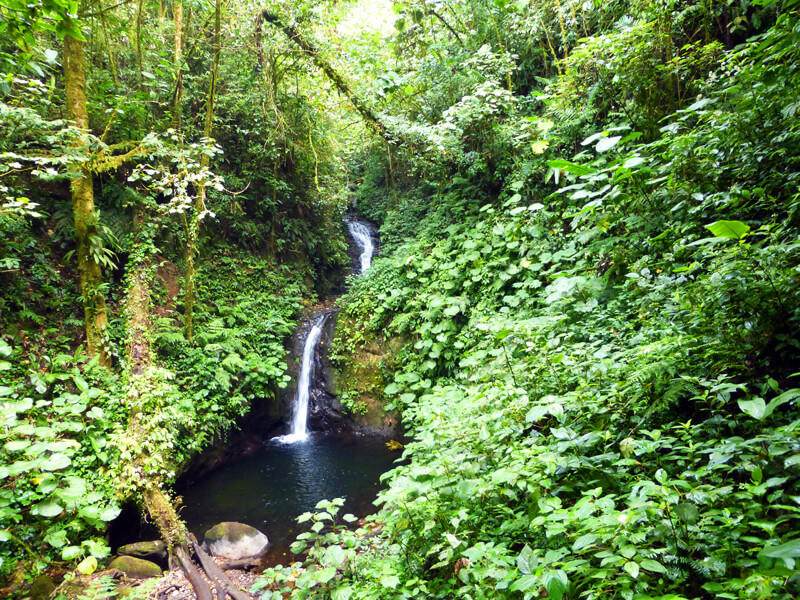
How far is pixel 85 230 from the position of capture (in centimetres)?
548

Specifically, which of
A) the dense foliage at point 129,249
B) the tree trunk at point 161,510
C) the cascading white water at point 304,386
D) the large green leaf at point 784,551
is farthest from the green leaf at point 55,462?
the cascading white water at point 304,386

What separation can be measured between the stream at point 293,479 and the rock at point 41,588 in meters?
2.01

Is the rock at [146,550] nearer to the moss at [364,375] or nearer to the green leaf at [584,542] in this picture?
the moss at [364,375]

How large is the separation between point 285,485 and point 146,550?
7.23 feet

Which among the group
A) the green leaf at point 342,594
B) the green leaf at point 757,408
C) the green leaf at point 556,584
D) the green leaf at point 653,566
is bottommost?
the green leaf at point 342,594

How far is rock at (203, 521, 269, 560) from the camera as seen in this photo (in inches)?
191

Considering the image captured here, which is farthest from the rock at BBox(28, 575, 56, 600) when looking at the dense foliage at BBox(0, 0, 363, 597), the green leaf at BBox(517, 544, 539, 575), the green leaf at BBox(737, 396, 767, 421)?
the green leaf at BBox(737, 396, 767, 421)

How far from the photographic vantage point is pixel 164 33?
25.9 ft

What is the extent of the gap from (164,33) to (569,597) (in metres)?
11.1

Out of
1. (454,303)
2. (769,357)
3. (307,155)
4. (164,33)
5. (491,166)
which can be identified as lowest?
(769,357)

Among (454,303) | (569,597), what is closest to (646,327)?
(569,597)

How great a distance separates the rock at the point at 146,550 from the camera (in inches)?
178

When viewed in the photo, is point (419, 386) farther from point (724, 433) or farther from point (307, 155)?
point (307, 155)

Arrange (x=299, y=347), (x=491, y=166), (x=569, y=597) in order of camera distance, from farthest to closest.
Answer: (x=299, y=347) < (x=491, y=166) < (x=569, y=597)
